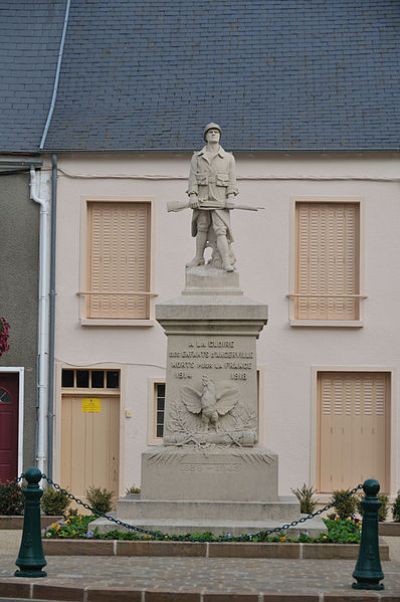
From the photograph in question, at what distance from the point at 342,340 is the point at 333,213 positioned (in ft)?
6.90

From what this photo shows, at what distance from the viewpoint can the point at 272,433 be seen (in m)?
25.8

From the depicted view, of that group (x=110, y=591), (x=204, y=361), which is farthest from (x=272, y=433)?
(x=110, y=591)

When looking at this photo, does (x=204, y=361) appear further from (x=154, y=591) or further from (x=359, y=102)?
(x=359, y=102)

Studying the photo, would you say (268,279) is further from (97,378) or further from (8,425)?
(8,425)

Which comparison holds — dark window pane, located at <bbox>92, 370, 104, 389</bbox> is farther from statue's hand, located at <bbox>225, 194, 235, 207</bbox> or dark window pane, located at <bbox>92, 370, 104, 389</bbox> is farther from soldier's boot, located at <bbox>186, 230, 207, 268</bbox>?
statue's hand, located at <bbox>225, 194, 235, 207</bbox>

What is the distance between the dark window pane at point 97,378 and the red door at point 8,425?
1.27m

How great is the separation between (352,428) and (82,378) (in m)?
4.51

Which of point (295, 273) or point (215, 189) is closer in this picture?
point (215, 189)

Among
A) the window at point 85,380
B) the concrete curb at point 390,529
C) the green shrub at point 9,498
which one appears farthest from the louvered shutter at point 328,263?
the green shrub at point 9,498

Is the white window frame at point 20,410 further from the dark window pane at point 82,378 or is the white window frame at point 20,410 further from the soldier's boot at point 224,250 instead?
the soldier's boot at point 224,250

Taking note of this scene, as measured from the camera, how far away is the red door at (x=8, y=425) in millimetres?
25906

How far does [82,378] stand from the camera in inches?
1035

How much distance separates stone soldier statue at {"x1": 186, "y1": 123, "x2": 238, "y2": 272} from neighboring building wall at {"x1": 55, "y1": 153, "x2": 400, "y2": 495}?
7.10 metres

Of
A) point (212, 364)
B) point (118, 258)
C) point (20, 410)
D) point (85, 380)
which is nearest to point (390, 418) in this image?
point (85, 380)
